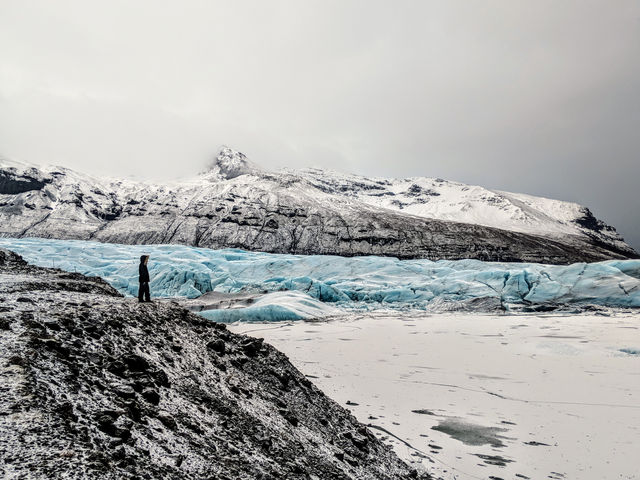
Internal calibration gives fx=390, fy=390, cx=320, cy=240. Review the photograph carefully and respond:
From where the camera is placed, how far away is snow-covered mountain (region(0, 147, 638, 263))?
10169 cm

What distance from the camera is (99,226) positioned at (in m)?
110

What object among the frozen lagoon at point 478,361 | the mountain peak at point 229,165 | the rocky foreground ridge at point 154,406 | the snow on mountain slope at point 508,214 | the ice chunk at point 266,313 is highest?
the mountain peak at point 229,165

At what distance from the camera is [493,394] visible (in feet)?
29.3

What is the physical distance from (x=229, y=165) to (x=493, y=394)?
181m

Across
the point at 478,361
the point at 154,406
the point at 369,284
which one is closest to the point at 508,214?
the point at 369,284

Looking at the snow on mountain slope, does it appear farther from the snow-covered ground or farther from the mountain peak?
the snow-covered ground

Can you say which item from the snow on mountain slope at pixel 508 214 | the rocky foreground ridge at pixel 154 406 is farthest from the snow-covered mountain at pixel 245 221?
the rocky foreground ridge at pixel 154 406

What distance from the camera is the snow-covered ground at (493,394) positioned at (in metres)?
6.00

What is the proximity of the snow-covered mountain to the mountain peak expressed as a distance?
3154 centimetres

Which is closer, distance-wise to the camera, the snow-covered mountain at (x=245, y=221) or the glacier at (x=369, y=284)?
the glacier at (x=369, y=284)

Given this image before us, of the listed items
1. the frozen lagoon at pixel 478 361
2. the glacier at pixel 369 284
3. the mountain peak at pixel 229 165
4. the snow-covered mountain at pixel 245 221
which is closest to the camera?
the frozen lagoon at pixel 478 361

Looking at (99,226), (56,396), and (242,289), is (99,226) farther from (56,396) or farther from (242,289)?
(56,396)

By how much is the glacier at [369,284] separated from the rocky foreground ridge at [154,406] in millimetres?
16901

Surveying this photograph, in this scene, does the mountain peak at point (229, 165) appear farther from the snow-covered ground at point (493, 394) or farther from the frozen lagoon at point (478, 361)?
the snow-covered ground at point (493, 394)
